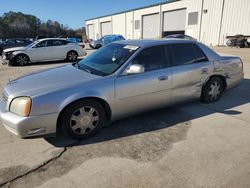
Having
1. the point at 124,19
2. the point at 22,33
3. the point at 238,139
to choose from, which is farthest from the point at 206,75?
the point at 22,33

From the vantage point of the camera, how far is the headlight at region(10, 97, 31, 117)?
3129 millimetres

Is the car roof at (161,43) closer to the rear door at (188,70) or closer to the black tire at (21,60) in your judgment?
the rear door at (188,70)

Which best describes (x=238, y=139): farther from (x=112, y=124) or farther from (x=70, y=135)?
(x=70, y=135)

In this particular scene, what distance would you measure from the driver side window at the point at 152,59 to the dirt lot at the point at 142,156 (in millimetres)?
1007

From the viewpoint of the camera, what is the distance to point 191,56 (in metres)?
4.73

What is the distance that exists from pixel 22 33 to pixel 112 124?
62.8m

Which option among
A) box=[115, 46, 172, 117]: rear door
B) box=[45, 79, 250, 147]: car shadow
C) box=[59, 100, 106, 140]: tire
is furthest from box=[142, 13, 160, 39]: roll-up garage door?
box=[59, 100, 106, 140]: tire

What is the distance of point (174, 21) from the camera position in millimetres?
34469

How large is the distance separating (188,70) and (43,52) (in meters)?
10.2

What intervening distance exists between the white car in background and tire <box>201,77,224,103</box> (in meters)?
A: 10.1

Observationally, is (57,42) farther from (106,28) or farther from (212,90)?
(106,28)

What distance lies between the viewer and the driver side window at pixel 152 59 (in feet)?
13.4

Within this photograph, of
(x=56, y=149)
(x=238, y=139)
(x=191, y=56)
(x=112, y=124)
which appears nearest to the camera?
(x=56, y=149)

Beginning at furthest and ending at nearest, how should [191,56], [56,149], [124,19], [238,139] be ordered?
[124,19], [191,56], [238,139], [56,149]
